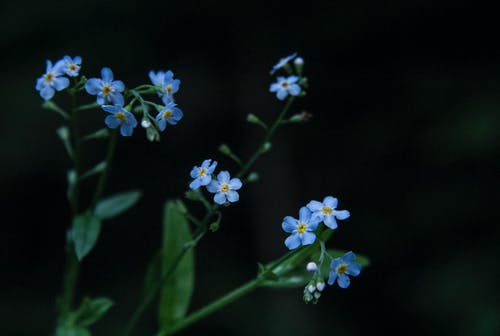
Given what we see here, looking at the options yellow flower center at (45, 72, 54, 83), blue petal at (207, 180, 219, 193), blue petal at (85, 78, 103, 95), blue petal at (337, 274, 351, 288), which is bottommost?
blue petal at (337, 274, 351, 288)

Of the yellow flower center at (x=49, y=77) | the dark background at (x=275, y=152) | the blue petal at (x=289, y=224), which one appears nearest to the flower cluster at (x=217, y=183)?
the blue petal at (x=289, y=224)

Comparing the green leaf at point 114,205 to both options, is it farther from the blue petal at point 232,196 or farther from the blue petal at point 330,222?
the blue petal at point 330,222

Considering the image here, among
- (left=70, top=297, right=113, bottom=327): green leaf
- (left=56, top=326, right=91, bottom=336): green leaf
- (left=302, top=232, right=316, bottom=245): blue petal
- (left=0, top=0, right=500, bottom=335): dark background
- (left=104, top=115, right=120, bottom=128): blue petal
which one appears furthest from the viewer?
(left=0, top=0, right=500, bottom=335): dark background

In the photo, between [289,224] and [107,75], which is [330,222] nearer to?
[289,224]

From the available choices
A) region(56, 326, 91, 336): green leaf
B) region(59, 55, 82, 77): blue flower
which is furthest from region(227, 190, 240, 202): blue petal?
region(56, 326, 91, 336): green leaf

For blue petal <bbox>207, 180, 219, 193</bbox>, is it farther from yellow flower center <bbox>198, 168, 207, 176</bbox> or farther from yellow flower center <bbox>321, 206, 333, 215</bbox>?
yellow flower center <bbox>321, 206, 333, 215</bbox>

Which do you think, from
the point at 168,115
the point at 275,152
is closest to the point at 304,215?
the point at 168,115

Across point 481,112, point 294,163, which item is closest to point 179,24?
point 294,163
